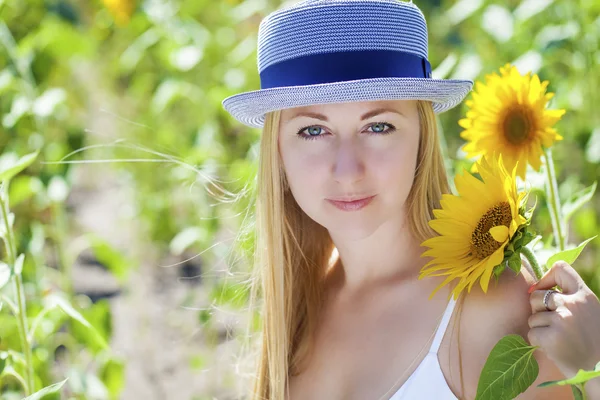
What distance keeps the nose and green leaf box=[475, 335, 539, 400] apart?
0.30 m

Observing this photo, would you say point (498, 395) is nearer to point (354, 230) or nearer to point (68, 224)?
point (354, 230)

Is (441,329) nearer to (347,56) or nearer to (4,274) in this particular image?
(347,56)

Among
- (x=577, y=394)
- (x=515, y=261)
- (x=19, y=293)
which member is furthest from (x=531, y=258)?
(x=19, y=293)

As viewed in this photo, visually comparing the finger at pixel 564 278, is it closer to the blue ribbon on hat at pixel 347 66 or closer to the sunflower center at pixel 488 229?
the sunflower center at pixel 488 229

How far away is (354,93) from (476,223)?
0.79ft

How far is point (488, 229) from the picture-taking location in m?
0.92

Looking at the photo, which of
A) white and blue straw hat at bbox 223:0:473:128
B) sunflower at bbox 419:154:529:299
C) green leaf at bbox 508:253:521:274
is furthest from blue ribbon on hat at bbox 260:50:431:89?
green leaf at bbox 508:253:521:274

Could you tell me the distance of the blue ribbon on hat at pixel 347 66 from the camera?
1076 millimetres

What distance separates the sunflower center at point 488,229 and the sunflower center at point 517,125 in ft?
0.78

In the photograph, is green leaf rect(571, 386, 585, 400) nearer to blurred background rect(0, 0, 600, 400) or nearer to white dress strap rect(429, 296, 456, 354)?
white dress strap rect(429, 296, 456, 354)

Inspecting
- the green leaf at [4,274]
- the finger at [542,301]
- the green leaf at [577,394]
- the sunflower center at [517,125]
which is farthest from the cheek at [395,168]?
the green leaf at [4,274]

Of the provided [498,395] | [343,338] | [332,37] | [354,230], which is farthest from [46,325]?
[498,395]

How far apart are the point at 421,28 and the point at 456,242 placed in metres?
0.35

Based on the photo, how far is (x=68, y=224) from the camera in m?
3.55
